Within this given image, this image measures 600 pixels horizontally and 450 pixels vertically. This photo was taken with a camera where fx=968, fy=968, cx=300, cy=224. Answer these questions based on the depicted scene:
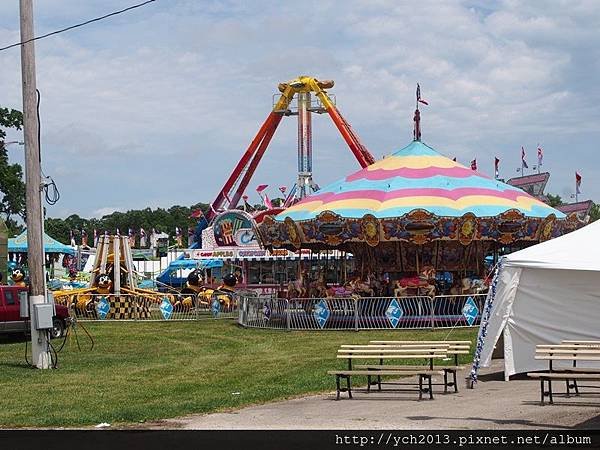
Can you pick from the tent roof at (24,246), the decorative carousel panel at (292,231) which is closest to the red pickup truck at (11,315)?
the decorative carousel panel at (292,231)

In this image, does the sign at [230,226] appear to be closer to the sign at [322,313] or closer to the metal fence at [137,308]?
the metal fence at [137,308]

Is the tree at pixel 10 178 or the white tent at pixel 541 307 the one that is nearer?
the white tent at pixel 541 307

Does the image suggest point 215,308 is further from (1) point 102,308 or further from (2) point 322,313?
(2) point 322,313

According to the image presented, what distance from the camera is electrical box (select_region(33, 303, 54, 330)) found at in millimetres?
19859

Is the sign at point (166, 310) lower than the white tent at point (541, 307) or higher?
lower

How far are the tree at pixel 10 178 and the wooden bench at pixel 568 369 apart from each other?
43.0 metres

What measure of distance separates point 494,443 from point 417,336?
15805 millimetres

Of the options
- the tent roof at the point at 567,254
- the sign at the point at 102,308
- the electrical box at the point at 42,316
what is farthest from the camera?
the sign at the point at 102,308

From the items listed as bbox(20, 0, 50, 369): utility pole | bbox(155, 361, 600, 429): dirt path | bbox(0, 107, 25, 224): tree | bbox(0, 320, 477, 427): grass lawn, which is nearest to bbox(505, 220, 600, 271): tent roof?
bbox(155, 361, 600, 429): dirt path

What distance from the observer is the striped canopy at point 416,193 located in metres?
29.9

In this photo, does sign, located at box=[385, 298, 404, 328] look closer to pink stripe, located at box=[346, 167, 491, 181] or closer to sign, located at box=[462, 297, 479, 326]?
sign, located at box=[462, 297, 479, 326]

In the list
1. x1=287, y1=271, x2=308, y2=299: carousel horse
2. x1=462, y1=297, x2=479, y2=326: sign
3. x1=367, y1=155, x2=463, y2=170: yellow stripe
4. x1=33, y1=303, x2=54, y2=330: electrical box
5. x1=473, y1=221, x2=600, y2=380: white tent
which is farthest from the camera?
x1=367, y1=155, x2=463, y2=170: yellow stripe

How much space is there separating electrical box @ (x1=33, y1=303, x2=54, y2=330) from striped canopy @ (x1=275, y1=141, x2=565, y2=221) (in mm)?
12330

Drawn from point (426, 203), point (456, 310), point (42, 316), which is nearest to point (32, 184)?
point (42, 316)
